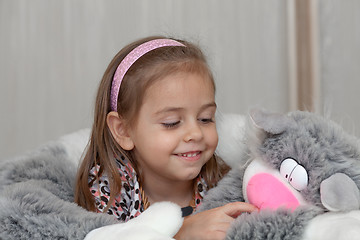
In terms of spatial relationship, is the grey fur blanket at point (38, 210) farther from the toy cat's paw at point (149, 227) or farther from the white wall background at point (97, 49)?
the white wall background at point (97, 49)

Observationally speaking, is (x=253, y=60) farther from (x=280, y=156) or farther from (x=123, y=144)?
(x=280, y=156)

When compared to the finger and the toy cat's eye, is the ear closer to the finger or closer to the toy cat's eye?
the finger

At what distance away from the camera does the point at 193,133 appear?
1.18 metres

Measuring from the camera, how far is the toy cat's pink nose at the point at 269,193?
2.93ft

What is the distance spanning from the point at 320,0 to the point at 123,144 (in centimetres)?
135

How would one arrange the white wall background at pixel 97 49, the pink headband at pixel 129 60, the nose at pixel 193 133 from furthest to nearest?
the white wall background at pixel 97 49
the pink headband at pixel 129 60
the nose at pixel 193 133

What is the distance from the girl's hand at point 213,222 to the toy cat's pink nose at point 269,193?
25 millimetres

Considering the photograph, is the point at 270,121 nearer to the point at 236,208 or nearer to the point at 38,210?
the point at 236,208

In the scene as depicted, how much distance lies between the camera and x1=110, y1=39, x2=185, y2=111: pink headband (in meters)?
1.31

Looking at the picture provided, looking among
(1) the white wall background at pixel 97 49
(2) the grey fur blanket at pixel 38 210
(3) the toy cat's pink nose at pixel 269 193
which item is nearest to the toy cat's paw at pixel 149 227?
(2) the grey fur blanket at pixel 38 210

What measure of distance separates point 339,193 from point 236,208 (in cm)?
22

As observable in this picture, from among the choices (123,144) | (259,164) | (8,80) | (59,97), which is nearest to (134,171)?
(123,144)

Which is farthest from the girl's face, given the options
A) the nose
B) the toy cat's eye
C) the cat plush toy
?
the toy cat's eye

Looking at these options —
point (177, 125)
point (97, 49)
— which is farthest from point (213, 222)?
point (97, 49)
